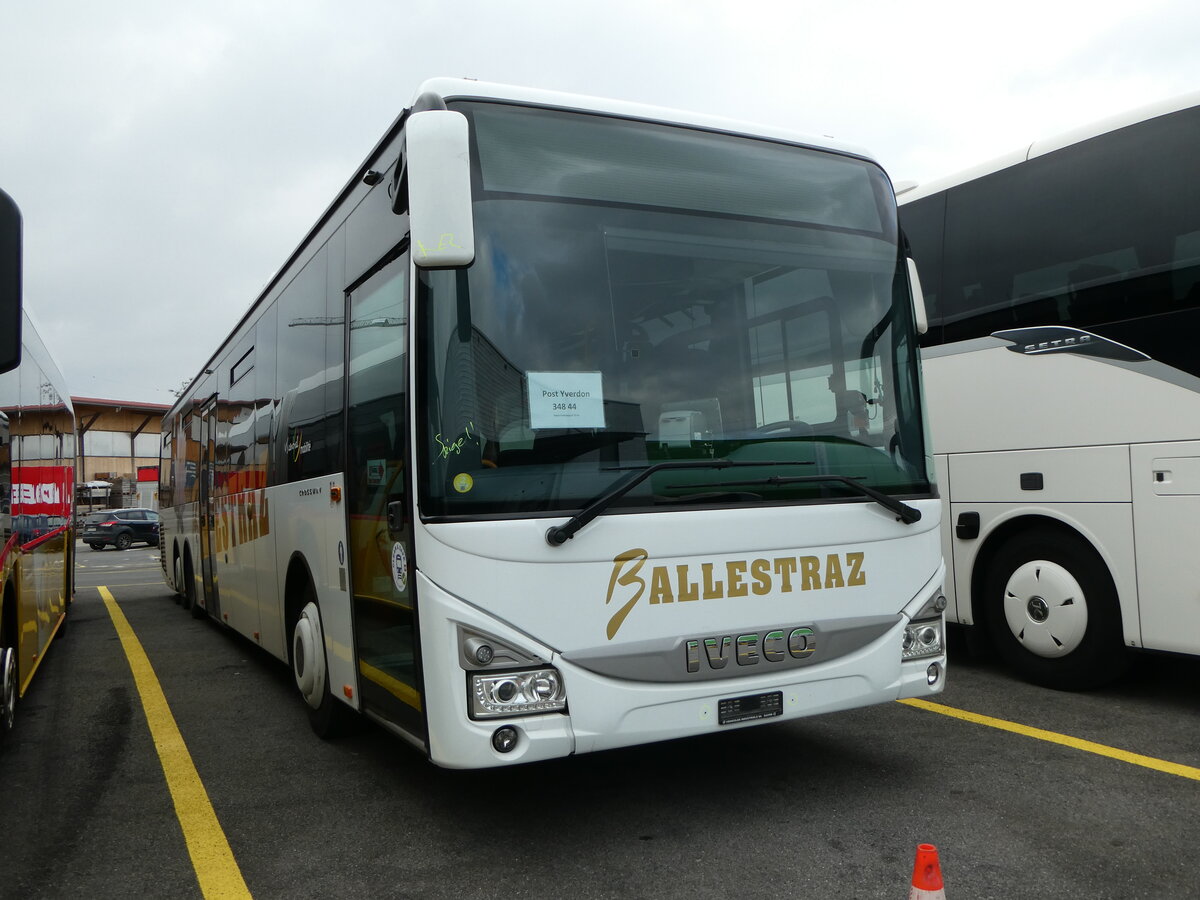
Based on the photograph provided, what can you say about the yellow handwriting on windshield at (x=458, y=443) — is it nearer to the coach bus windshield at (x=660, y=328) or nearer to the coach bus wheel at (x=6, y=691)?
the coach bus windshield at (x=660, y=328)

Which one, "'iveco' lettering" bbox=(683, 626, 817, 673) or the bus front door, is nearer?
"'iveco' lettering" bbox=(683, 626, 817, 673)

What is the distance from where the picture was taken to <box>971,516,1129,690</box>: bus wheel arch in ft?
19.9

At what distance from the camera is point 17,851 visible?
13.8 ft

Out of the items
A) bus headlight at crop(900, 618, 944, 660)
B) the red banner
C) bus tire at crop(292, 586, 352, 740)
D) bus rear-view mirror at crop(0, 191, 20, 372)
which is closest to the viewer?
bus rear-view mirror at crop(0, 191, 20, 372)

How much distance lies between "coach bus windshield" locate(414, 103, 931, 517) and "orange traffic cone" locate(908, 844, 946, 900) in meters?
1.62

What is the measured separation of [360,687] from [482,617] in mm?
1405

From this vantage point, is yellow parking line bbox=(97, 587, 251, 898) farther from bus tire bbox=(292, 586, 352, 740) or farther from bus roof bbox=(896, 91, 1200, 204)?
bus roof bbox=(896, 91, 1200, 204)

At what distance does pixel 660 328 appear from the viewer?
403cm

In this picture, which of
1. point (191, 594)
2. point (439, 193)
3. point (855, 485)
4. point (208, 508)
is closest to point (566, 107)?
point (439, 193)

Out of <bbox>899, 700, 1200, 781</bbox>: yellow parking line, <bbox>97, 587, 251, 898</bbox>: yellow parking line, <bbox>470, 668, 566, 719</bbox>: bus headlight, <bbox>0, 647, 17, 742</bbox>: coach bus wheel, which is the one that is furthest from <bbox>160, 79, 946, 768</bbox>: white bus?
<bbox>0, 647, 17, 742</bbox>: coach bus wheel

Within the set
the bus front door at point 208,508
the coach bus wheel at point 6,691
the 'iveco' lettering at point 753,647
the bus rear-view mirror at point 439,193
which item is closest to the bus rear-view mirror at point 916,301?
the 'iveco' lettering at point 753,647

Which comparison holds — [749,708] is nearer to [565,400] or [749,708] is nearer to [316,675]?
[565,400]

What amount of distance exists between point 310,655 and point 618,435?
8.94 ft

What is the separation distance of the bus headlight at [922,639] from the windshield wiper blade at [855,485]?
1.56 feet
